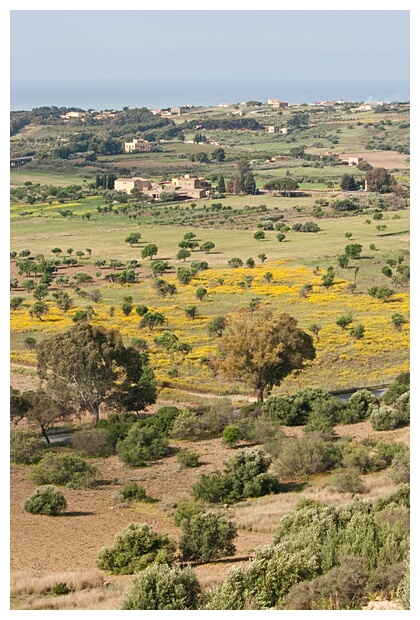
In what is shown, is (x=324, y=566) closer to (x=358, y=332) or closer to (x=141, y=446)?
(x=141, y=446)

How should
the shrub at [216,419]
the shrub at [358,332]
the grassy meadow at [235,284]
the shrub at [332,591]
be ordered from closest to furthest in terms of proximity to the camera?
the shrub at [332,591]
the shrub at [216,419]
the grassy meadow at [235,284]
the shrub at [358,332]

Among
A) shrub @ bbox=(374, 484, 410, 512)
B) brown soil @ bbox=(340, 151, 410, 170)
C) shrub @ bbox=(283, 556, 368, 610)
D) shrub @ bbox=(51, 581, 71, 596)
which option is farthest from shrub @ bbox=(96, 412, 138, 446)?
brown soil @ bbox=(340, 151, 410, 170)

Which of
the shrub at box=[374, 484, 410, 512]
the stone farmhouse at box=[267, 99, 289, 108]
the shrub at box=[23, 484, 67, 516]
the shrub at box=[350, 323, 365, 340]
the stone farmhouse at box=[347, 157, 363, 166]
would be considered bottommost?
the shrub at box=[23, 484, 67, 516]

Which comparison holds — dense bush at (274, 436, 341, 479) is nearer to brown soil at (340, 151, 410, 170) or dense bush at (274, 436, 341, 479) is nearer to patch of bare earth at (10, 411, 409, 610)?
patch of bare earth at (10, 411, 409, 610)

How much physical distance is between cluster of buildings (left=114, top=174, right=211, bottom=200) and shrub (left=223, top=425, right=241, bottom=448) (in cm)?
2722

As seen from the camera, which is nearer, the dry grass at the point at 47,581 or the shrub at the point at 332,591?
the shrub at the point at 332,591

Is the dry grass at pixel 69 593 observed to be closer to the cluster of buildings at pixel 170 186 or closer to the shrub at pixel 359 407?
the shrub at pixel 359 407

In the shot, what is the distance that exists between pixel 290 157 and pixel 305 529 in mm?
52456

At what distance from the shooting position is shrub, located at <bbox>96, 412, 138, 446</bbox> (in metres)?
12.8

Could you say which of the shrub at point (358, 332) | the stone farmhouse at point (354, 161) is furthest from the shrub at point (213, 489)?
the stone farmhouse at point (354, 161)

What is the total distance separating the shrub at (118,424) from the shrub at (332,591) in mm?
7046

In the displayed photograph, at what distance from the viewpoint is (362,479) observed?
10.1 metres

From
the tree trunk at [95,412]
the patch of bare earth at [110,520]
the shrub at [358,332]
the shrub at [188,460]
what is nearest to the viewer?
the patch of bare earth at [110,520]

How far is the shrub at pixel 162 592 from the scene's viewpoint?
5.93m
